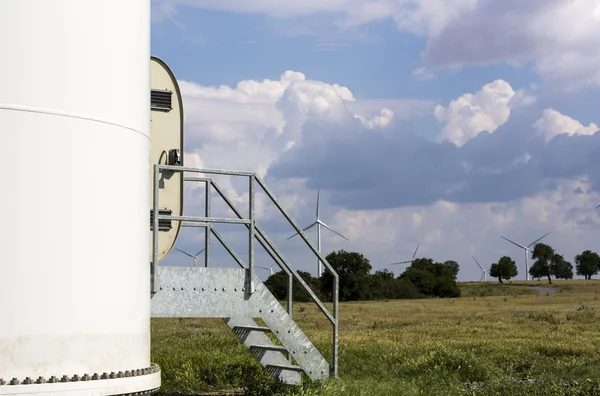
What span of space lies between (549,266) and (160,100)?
13237cm

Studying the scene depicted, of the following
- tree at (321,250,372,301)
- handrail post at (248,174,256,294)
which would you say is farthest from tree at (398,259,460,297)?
handrail post at (248,174,256,294)

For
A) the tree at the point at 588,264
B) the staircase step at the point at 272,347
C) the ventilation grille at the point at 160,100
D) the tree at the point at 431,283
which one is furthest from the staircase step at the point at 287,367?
the tree at the point at 588,264

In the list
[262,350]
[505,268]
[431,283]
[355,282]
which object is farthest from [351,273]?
[262,350]


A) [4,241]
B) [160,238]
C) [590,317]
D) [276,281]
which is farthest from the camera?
[276,281]

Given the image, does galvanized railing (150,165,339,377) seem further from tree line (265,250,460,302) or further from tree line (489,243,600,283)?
tree line (489,243,600,283)

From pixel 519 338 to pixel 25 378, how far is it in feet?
72.4

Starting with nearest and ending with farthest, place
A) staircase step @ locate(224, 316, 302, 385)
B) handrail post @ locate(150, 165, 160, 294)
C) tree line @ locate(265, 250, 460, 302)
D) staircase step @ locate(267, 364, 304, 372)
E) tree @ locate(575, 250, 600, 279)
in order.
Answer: handrail post @ locate(150, 165, 160, 294) < staircase step @ locate(267, 364, 304, 372) < staircase step @ locate(224, 316, 302, 385) < tree line @ locate(265, 250, 460, 302) < tree @ locate(575, 250, 600, 279)

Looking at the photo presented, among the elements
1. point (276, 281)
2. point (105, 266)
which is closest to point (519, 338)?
point (105, 266)

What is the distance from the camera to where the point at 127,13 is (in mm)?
9367

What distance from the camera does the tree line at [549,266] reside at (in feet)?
433

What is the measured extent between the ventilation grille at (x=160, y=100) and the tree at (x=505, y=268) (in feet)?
403

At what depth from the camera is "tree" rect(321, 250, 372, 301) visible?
82562 mm

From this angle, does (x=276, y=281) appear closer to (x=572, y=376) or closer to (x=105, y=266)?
(x=572, y=376)

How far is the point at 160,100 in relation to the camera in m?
12.8
